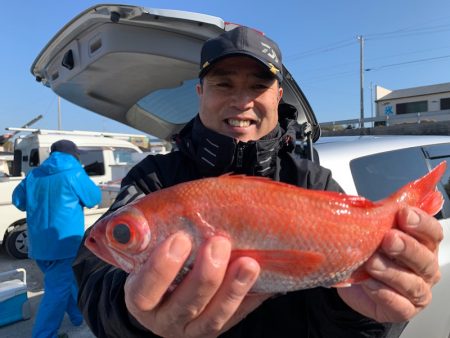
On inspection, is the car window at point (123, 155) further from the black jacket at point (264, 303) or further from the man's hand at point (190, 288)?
the man's hand at point (190, 288)

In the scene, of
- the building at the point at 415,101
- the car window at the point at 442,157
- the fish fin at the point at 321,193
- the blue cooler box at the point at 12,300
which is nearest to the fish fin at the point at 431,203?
the fish fin at the point at 321,193

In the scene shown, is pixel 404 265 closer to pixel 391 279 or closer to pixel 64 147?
pixel 391 279

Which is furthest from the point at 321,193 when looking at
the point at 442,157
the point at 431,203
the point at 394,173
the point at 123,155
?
the point at 123,155

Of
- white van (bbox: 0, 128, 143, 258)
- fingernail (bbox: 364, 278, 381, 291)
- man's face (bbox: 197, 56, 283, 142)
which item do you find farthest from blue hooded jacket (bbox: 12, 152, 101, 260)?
fingernail (bbox: 364, 278, 381, 291)

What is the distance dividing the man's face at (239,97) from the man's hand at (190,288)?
0.85 m

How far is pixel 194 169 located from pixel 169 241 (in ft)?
2.77

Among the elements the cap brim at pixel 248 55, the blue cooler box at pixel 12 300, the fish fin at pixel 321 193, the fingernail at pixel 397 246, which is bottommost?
the blue cooler box at pixel 12 300

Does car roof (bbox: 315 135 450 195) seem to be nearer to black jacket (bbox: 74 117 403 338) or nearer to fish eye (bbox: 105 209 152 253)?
black jacket (bbox: 74 117 403 338)

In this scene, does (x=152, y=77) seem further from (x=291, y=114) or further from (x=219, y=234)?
(x=219, y=234)

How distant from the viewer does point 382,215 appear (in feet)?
4.38

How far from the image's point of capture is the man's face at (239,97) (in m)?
1.83

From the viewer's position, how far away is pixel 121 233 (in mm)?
1221

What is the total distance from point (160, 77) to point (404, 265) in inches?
95.4

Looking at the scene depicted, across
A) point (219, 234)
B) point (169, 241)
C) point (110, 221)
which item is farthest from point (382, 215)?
point (110, 221)
